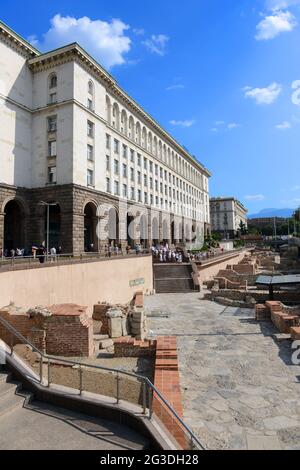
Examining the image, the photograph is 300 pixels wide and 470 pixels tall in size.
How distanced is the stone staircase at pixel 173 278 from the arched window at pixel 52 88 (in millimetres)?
19016

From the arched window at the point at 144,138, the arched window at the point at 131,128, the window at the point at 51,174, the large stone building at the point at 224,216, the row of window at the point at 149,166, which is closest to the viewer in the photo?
the window at the point at 51,174

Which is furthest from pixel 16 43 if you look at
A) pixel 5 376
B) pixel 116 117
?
pixel 5 376

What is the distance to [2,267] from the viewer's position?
43.9ft

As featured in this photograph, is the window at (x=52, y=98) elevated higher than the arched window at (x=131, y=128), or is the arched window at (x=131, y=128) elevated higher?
the arched window at (x=131, y=128)

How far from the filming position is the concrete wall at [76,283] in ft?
44.8

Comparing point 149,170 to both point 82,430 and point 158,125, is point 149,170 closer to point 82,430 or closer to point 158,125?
point 158,125

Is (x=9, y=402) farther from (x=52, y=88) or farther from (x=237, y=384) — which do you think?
(x=52, y=88)

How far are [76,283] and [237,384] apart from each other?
1145 cm

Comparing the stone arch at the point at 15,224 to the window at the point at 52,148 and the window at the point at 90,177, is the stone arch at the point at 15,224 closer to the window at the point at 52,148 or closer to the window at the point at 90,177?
the window at the point at 52,148

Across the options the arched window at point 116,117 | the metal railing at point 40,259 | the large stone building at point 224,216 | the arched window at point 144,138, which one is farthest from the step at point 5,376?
the large stone building at point 224,216

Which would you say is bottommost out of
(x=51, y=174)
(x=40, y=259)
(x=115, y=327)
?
(x=115, y=327)

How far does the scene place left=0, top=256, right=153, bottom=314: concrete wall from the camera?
1366 centimetres

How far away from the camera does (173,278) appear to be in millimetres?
30188
